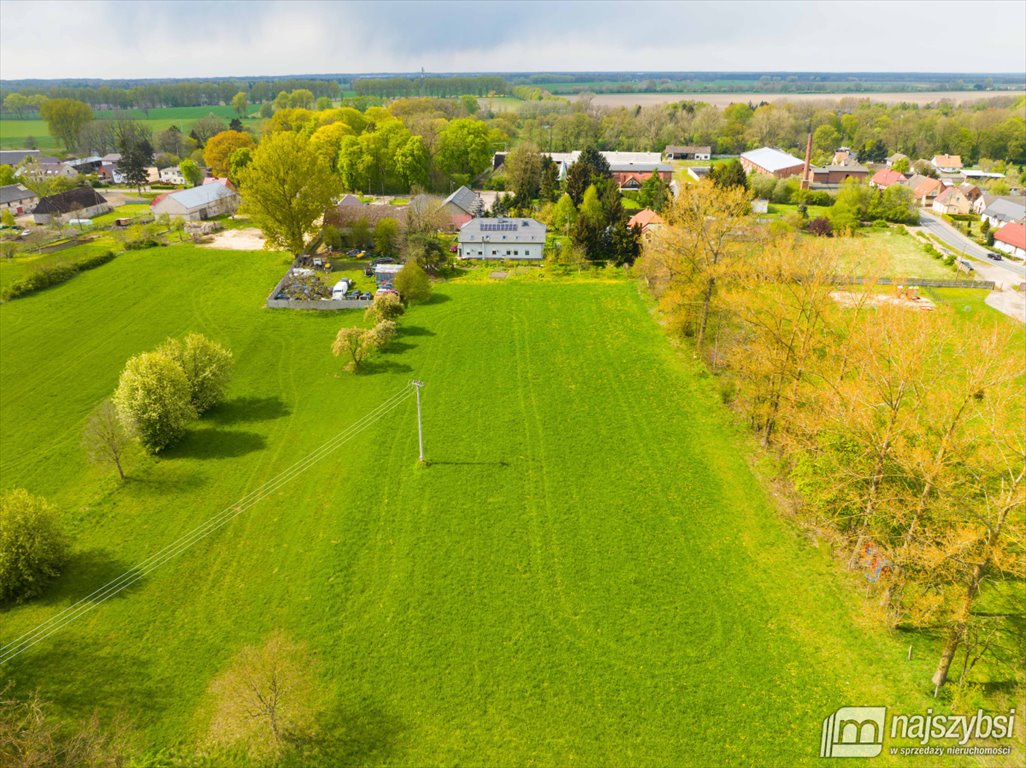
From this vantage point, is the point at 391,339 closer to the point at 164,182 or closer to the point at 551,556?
the point at 551,556

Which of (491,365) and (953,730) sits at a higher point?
(491,365)

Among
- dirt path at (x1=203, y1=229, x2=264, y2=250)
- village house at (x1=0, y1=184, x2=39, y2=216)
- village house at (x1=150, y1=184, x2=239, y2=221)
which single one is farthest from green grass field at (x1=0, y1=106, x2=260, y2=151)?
dirt path at (x1=203, y1=229, x2=264, y2=250)

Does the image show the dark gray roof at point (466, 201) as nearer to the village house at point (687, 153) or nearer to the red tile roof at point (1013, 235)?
the red tile roof at point (1013, 235)

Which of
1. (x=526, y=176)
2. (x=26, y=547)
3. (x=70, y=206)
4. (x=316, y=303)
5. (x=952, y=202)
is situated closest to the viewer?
(x=26, y=547)

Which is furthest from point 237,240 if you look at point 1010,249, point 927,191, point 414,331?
point 927,191

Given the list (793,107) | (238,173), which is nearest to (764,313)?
(238,173)

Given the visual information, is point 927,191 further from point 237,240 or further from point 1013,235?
point 237,240
